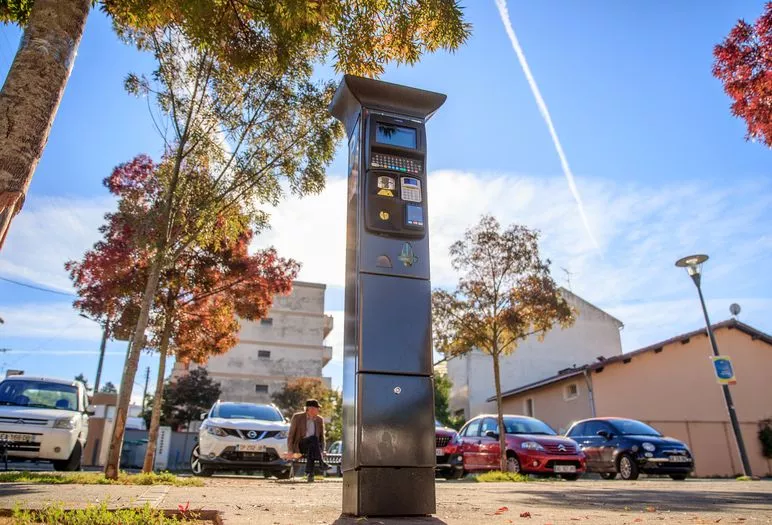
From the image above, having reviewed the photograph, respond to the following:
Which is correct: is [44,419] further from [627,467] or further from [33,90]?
[627,467]

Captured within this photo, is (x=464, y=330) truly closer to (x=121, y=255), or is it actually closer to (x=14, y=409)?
(x=121, y=255)

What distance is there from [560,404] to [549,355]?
10.8 m

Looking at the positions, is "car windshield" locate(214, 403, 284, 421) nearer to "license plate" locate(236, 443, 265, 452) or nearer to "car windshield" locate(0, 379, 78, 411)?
"license plate" locate(236, 443, 265, 452)

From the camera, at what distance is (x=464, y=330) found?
16.9m

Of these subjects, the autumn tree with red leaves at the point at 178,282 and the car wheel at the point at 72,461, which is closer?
the car wheel at the point at 72,461

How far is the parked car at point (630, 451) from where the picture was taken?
45.5ft

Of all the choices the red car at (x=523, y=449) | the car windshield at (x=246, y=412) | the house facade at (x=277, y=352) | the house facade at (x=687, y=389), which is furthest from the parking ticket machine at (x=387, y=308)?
the house facade at (x=277, y=352)

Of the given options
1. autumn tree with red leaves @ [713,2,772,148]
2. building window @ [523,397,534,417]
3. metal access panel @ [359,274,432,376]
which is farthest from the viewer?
building window @ [523,397,534,417]

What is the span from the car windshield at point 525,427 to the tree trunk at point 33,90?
46.3 ft

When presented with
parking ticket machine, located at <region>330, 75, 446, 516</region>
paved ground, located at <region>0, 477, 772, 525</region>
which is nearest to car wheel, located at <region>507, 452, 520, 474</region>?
paved ground, located at <region>0, 477, 772, 525</region>

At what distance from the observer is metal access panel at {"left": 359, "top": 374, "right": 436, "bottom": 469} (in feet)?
11.0

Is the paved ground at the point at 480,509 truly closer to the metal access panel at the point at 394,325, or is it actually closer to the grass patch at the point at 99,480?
the metal access panel at the point at 394,325

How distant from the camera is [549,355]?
36.9 metres

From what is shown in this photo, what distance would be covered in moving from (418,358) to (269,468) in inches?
331
